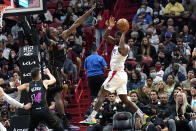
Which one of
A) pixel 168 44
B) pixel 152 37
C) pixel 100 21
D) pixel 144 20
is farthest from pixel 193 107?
pixel 144 20

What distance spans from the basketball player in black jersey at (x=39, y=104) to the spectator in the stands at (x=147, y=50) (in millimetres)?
6859

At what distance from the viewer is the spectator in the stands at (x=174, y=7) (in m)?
22.1

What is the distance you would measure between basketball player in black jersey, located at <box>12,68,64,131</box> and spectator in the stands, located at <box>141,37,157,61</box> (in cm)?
686

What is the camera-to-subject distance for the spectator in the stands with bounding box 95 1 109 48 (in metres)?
21.4

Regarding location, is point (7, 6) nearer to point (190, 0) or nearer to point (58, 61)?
point (58, 61)

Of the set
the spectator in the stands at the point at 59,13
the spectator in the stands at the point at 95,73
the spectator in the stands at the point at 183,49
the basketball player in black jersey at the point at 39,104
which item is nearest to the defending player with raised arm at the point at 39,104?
the basketball player in black jersey at the point at 39,104

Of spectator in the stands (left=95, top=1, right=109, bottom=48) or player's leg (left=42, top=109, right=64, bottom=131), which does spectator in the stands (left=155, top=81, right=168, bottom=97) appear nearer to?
player's leg (left=42, top=109, right=64, bottom=131)

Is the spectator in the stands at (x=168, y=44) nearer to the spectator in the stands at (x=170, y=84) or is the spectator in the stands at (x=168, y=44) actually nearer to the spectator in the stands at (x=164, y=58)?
the spectator in the stands at (x=164, y=58)

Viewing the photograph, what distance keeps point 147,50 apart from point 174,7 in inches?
119

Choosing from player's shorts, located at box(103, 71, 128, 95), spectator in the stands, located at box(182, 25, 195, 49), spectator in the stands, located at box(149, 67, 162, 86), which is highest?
spectator in the stands, located at box(182, 25, 195, 49)

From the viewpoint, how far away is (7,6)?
15.5m

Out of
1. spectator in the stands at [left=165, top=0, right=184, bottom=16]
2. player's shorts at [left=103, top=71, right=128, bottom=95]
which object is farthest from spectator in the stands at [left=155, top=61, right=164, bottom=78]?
player's shorts at [left=103, top=71, right=128, bottom=95]

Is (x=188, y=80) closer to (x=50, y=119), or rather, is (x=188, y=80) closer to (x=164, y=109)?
(x=164, y=109)

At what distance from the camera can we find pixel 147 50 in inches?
790
